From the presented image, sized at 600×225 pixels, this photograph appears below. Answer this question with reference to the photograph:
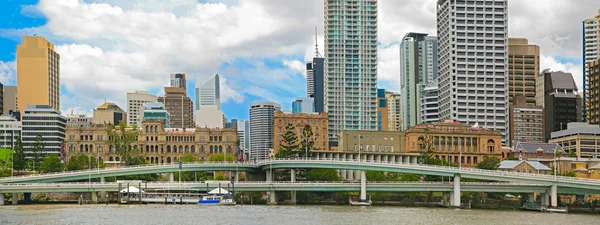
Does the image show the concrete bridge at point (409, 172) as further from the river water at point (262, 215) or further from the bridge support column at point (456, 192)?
the river water at point (262, 215)

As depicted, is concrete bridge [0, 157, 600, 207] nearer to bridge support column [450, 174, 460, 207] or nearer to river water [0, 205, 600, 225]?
bridge support column [450, 174, 460, 207]

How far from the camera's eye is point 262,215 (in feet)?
453

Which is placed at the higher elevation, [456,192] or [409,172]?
[409,172]

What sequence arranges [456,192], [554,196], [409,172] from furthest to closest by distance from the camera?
1. [409,172]
2. [456,192]
3. [554,196]

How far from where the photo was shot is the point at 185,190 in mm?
177875

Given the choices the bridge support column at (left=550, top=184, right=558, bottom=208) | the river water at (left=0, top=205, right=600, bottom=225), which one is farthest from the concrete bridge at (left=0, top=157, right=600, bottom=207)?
the river water at (left=0, top=205, right=600, bottom=225)

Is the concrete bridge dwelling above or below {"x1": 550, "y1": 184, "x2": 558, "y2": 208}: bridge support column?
above

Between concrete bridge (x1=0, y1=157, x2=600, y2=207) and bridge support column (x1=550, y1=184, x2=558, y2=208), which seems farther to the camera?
concrete bridge (x1=0, y1=157, x2=600, y2=207)

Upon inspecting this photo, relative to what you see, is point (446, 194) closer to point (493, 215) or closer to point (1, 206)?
point (493, 215)

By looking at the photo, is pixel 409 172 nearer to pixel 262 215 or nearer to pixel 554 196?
pixel 554 196

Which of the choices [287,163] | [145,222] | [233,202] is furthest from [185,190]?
[145,222]

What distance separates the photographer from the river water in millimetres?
127375

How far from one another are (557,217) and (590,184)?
21009 mm

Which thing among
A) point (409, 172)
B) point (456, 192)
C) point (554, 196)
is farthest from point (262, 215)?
point (554, 196)
